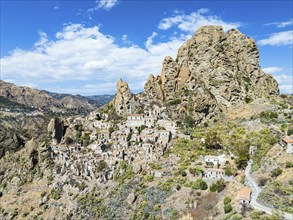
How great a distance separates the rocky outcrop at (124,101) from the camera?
88.3 m

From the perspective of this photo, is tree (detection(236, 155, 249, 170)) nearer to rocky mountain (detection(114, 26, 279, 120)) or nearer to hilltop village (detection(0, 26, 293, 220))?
hilltop village (detection(0, 26, 293, 220))

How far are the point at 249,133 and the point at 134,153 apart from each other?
2850cm

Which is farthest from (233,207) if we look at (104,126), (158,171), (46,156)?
(46,156)

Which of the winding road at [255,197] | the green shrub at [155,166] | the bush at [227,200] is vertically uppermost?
the green shrub at [155,166]

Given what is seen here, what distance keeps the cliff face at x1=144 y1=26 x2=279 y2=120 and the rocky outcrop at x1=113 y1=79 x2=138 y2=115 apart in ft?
24.3

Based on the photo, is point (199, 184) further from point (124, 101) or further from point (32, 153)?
point (32, 153)

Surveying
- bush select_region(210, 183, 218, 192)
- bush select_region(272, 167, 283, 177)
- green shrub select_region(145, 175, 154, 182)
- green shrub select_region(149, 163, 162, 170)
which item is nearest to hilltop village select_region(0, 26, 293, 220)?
bush select_region(210, 183, 218, 192)

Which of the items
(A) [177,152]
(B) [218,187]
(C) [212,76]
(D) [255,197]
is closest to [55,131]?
(A) [177,152]

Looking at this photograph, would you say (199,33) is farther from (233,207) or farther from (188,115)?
(233,207)

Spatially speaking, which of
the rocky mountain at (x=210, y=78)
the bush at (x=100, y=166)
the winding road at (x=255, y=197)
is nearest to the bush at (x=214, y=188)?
the winding road at (x=255, y=197)

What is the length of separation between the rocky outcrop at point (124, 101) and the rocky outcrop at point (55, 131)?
17693 mm

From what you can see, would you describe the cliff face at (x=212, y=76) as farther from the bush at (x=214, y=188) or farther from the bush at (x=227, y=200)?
the bush at (x=227, y=200)

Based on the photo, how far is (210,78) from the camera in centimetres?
9125

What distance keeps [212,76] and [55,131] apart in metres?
50.4
